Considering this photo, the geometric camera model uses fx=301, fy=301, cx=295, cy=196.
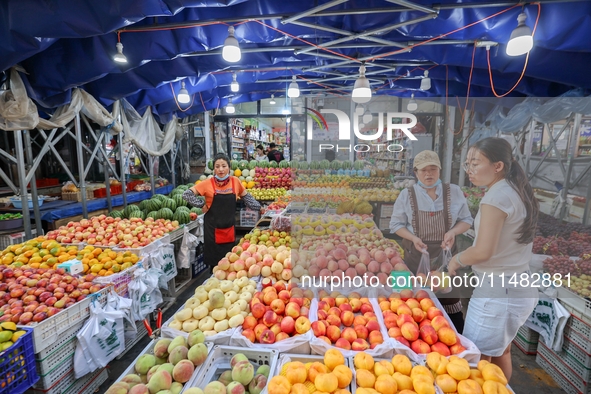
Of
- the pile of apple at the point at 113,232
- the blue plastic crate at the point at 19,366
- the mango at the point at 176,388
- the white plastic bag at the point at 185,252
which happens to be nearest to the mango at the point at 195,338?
the mango at the point at 176,388

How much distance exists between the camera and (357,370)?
1.49 m

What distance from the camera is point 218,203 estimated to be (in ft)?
12.2

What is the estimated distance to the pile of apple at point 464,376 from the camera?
1370mm

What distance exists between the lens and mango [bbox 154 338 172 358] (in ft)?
5.41

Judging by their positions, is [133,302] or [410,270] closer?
[410,270]

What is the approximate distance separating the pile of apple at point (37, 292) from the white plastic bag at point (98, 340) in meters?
0.20

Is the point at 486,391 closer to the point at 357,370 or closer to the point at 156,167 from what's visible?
the point at 357,370

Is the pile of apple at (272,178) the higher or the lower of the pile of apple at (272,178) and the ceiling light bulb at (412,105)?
the lower

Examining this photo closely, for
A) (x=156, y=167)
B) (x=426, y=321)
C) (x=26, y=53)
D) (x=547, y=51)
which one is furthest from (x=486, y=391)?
(x=156, y=167)

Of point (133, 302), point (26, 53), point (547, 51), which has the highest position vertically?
point (547, 51)

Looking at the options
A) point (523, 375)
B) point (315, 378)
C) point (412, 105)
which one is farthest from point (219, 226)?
point (523, 375)

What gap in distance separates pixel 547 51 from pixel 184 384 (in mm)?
4842

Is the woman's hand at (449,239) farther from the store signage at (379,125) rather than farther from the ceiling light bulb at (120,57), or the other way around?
the ceiling light bulb at (120,57)

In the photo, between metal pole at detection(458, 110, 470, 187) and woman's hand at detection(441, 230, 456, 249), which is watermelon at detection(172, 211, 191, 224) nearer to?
woman's hand at detection(441, 230, 456, 249)
